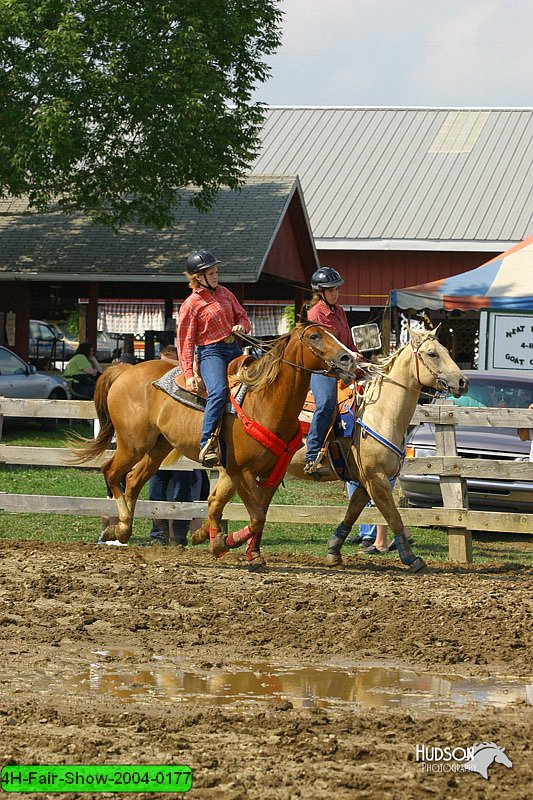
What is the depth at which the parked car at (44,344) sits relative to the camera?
32.2 meters

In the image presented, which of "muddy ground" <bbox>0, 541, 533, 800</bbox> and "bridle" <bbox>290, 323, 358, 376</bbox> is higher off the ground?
"bridle" <bbox>290, 323, 358, 376</bbox>

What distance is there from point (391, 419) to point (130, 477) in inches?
102

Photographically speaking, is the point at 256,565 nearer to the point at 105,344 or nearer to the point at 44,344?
the point at 44,344

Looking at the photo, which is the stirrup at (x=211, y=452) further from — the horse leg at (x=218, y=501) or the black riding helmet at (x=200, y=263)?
the black riding helmet at (x=200, y=263)

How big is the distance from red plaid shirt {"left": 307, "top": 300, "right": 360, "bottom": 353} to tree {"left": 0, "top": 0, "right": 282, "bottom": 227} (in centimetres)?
1186

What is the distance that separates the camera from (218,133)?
23.5 meters

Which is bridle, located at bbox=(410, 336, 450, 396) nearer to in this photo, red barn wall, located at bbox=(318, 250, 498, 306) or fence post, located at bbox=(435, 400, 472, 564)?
fence post, located at bbox=(435, 400, 472, 564)

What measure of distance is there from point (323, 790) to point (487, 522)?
6.74 meters

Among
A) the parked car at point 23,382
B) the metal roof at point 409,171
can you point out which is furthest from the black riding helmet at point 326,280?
the metal roof at point 409,171

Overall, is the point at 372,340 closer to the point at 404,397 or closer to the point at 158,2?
the point at 404,397

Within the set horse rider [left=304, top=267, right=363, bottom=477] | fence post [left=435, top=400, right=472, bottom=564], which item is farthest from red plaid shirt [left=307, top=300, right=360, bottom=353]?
fence post [left=435, top=400, right=472, bottom=564]

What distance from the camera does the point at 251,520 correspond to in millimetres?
9406

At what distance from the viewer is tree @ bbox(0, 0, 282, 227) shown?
20984mm

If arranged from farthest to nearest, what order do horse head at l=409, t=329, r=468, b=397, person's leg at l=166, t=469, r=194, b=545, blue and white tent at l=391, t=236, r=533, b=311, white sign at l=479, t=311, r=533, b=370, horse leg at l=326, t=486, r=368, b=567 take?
white sign at l=479, t=311, r=533, b=370 → blue and white tent at l=391, t=236, r=533, b=311 → person's leg at l=166, t=469, r=194, b=545 → horse leg at l=326, t=486, r=368, b=567 → horse head at l=409, t=329, r=468, b=397
